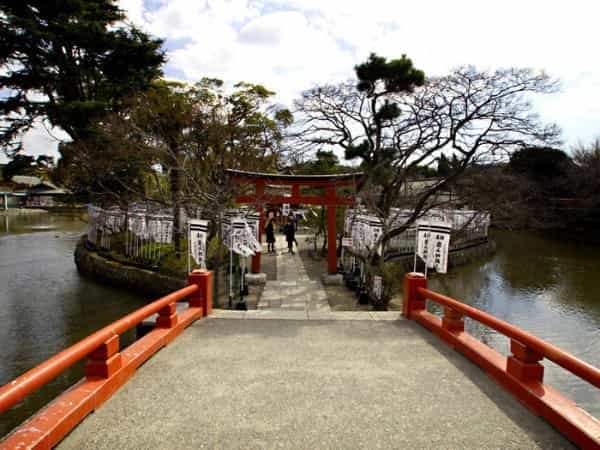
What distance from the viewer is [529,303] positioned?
1222 cm

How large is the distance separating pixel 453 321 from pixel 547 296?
34.8 ft

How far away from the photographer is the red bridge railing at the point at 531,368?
2.74m

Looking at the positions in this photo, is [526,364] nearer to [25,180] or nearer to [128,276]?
[128,276]

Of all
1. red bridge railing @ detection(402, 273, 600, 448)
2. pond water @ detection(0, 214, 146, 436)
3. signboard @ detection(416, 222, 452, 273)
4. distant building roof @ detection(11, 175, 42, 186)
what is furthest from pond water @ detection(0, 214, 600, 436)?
distant building roof @ detection(11, 175, 42, 186)

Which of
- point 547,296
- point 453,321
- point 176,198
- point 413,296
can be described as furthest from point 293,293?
point 547,296

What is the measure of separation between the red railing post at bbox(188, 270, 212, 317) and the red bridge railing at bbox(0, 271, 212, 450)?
71 cm

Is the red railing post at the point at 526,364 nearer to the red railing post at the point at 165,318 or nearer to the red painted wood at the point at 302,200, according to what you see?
the red railing post at the point at 165,318

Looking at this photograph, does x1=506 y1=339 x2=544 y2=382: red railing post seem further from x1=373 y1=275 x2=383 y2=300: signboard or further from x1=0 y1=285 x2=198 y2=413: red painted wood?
x1=373 y1=275 x2=383 y2=300: signboard

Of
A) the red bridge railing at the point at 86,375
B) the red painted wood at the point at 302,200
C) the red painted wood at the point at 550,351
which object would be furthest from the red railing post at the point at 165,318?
the red painted wood at the point at 302,200

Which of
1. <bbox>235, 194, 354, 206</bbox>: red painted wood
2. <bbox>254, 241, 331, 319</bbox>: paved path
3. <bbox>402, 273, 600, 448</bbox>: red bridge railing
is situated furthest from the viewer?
<bbox>235, 194, 354, 206</bbox>: red painted wood

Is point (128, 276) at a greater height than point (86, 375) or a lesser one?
lesser

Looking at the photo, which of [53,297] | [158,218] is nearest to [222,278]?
[158,218]

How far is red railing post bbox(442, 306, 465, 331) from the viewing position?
4.84 meters

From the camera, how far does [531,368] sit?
11.2 feet
